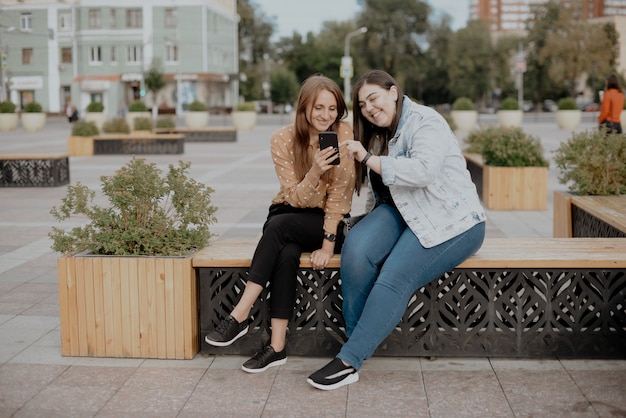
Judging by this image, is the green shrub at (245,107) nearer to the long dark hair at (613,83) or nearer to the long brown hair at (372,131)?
the long dark hair at (613,83)

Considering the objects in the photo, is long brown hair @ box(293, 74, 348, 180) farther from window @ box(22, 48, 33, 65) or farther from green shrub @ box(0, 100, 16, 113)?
window @ box(22, 48, 33, 65)

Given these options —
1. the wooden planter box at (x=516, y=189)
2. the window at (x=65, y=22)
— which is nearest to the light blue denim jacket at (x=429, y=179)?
the wooden planter box at (x=516, y=189)

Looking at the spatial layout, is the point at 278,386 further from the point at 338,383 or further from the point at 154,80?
the point at 154,80

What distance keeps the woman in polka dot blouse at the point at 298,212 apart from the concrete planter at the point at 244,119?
102 feet

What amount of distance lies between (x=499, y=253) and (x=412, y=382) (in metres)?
0.85

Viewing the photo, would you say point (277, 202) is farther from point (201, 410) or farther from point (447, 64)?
point (447, 64)

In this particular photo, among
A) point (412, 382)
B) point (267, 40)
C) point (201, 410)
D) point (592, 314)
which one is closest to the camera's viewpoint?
point (201, 410)

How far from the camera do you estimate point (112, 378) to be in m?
4.19

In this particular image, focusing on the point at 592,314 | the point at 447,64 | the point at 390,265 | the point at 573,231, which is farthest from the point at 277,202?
the point at 447,64

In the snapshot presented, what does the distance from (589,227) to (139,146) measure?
15.9 m

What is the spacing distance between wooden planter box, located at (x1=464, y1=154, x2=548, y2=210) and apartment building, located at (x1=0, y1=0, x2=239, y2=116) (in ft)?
180

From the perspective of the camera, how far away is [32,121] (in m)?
35.1

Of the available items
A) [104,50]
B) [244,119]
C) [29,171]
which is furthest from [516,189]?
[104,50]

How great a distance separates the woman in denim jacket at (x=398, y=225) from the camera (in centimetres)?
410
